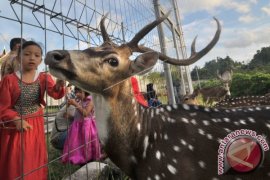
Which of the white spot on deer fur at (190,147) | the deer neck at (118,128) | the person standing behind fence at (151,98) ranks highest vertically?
the person standing behind fence at (151,98)

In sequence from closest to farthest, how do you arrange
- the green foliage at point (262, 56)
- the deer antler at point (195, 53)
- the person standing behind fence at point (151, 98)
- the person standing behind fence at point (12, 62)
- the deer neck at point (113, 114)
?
the deer neck at point (113, 114) < the deer antler at point (195, 53) < the person standing behind fence at point (12, 62) < the person standing behind fence at point (151, 98) < the green foliage at point (262, 56)

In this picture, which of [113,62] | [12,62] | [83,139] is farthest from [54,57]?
[83,139]

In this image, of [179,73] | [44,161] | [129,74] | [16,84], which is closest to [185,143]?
[129,74]

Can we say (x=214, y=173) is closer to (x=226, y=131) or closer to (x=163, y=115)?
(x=226, y=131)

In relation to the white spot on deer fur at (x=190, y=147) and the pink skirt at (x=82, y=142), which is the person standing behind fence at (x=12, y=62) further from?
the white spot on deer fur at (x=190, y=147)

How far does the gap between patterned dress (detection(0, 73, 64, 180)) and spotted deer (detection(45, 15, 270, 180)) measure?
54 centimetres

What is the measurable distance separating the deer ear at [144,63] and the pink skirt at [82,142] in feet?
4.71

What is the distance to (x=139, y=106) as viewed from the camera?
2.64 meters

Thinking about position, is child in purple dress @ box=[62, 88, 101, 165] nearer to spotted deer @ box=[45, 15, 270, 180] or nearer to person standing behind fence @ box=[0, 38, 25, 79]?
person standing behind fence @ box=[0, 38, 25, 79]

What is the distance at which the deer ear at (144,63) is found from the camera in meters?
2.51

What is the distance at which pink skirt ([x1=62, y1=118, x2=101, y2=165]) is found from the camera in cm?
366

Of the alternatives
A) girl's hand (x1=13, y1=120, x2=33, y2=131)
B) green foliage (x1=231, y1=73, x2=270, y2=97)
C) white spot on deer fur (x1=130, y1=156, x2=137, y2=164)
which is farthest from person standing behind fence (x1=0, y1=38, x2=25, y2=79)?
green foliage (x1=231, y1=73, x2=270, y2=97)

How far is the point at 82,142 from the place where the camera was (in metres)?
3.80

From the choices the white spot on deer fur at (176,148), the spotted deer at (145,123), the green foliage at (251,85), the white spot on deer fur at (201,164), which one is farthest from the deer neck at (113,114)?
the green foliage at (251,85)
